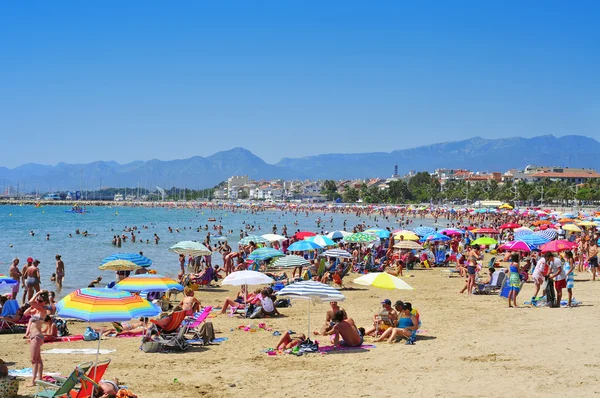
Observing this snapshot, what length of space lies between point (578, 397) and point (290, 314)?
23.6 ft

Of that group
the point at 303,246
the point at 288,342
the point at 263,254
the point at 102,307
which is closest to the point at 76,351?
the point at 102,307

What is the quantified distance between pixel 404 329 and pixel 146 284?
4.61 meters

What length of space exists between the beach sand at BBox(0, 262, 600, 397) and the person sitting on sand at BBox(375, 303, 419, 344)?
0.22 meters

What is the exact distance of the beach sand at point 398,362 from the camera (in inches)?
295

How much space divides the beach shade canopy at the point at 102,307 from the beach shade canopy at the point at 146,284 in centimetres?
347

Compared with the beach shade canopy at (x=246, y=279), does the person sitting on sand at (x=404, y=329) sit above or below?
below

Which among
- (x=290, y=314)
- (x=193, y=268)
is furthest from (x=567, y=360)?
(x=193, y=268)

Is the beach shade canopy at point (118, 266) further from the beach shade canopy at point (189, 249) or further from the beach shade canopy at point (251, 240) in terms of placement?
the beach shade canopy at point (251, 240)

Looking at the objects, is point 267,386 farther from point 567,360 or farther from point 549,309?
point 549,309

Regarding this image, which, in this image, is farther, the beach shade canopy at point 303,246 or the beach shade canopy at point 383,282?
the beach shade canopy at point 303,246

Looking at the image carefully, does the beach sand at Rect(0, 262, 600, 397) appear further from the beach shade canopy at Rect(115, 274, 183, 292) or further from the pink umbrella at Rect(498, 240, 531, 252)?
the pink umbrella at Rect(498, 240, 531, 252)

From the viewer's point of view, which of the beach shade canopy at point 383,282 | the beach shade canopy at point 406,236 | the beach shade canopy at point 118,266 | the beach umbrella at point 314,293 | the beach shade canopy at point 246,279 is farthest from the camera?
the beach shade canopy at point 406,236

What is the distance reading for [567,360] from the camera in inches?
335

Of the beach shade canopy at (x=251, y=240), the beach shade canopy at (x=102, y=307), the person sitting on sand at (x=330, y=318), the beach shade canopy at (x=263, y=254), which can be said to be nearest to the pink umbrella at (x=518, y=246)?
the beach shade canopy at (x=263, y=254)
